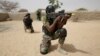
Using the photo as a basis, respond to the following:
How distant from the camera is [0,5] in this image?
741 inches

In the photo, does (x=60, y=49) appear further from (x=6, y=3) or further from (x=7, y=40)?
(x=6, y=3)

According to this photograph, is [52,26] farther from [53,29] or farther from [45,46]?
[45,46]

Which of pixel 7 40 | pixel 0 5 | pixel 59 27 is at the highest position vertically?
pixel 59 27

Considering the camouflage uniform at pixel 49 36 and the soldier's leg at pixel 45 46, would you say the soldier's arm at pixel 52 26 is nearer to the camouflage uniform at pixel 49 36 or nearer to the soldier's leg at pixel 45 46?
the camouflage uniform at pixel 49 36

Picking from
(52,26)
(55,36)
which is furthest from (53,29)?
(55,36)

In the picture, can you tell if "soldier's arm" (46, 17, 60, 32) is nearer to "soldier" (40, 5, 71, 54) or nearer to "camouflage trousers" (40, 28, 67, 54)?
"soldier" (40, 5, 71, 54)

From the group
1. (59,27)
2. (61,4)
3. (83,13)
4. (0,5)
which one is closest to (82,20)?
(83,13)

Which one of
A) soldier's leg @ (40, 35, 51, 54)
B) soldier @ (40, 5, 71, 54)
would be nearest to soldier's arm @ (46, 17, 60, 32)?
soldier @ (40, 5, 71, 54)

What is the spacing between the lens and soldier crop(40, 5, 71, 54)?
4.57 m

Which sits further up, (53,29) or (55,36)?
(53,29)

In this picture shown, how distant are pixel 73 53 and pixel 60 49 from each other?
0.32m

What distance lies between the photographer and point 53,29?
465 cm

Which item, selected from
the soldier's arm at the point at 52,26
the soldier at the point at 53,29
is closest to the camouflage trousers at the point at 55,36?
the soldier at the point at 53,29

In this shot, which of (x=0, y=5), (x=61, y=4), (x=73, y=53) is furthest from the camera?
(x=0, y=5)
